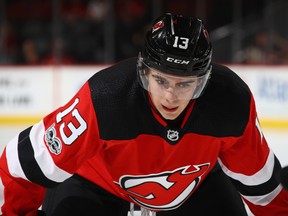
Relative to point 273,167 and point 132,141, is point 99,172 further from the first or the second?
point 273,167

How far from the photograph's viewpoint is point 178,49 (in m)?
1.75

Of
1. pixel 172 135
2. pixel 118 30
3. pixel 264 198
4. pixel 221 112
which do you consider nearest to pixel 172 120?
pixel 172 135

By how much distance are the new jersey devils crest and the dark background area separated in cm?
375

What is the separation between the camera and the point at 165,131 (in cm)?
188

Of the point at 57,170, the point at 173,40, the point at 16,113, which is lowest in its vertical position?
the point at 16,113

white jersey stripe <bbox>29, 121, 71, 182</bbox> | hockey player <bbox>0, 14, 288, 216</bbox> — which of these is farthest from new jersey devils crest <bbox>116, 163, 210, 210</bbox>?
white jersey stripe <bbox>29, 121, 71, 182</bbox>

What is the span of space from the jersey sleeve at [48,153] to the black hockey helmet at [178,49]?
0.67 feet

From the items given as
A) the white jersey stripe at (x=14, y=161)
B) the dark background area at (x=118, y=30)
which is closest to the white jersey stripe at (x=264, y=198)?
the white jersey stripe at (x=14, y=161)

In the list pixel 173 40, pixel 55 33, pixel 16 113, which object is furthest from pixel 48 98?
pixel 173 40

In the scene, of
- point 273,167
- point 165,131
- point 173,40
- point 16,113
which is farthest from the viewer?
point 16,113

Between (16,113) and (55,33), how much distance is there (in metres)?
1.47

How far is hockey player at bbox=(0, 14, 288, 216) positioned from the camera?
1.80m

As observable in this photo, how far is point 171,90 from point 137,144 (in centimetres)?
21

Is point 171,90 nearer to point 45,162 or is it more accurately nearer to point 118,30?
point 45,162
